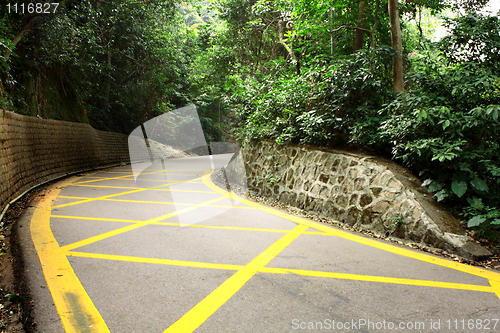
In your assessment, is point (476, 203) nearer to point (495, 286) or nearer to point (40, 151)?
point (495, 286)

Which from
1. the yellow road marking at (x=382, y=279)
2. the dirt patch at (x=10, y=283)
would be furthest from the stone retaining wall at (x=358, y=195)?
the dirt patch at (x=10, y=283)

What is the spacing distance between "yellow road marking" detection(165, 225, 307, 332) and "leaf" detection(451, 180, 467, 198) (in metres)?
2.47

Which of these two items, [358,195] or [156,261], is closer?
[156,261]

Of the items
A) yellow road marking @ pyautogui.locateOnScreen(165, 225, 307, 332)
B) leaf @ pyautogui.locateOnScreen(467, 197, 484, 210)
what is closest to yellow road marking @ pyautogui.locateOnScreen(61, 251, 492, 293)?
yellow road marking @ pyautogui.locateOnScreen(165, 225, 307, 332)

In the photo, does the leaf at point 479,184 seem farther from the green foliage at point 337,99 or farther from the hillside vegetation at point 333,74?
the green foliage at point 337,99

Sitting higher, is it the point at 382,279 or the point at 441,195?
the point at 441,195

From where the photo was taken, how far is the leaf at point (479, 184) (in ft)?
13.8

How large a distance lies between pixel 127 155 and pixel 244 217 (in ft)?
49.3

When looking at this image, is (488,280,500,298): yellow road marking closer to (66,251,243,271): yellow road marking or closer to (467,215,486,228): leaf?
(467,215,486,228): leaf

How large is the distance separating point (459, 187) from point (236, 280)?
3.40 m

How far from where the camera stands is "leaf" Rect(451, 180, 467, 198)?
4.26 meters

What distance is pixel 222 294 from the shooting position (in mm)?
2812

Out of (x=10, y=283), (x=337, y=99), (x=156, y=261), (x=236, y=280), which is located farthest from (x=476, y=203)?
(x=10, y=283)

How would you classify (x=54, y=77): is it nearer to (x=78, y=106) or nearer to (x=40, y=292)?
(x=78, y=106)
